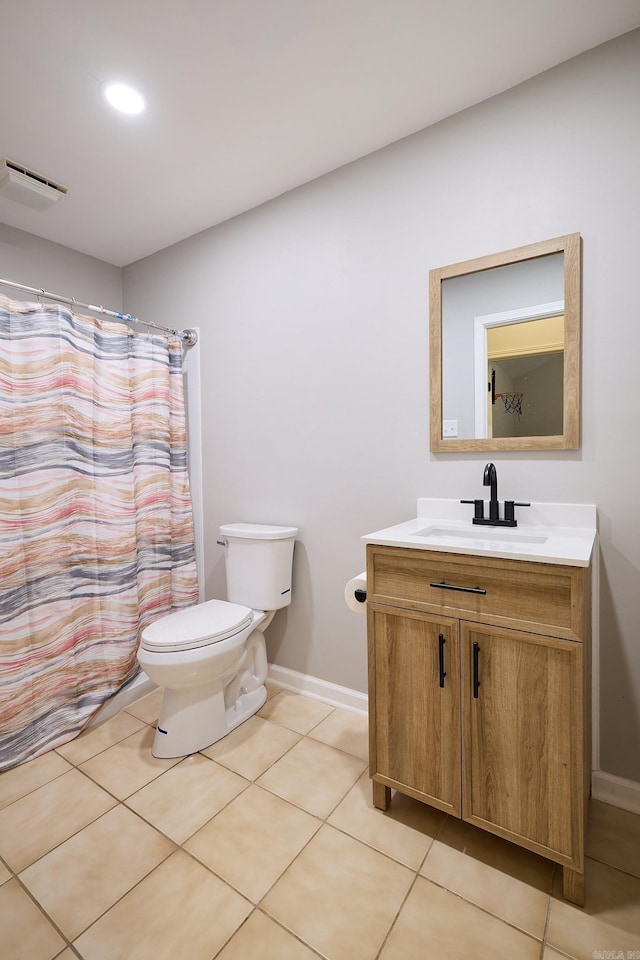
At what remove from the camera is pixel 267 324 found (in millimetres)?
2297

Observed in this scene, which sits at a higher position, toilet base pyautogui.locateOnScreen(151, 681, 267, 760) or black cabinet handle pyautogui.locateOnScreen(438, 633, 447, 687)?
black cabinet handle pyautogui.locateOnScreen(438, 633, 447, 687)

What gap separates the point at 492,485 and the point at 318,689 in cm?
130

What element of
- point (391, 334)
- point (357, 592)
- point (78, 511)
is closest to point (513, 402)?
point (391, 334)

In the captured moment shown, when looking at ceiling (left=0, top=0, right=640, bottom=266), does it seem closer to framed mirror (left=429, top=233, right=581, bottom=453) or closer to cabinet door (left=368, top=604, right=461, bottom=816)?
framed mirror (left=429, top=233, right=581, bottom=453)

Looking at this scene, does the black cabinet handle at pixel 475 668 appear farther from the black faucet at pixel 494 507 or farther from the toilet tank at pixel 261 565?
the toilet tank at pixel 261 565

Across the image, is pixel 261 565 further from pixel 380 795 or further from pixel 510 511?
pixel 510 511

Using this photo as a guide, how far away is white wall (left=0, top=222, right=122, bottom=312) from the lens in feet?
8.10

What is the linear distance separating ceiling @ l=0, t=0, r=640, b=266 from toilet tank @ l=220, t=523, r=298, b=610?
5.40 feet

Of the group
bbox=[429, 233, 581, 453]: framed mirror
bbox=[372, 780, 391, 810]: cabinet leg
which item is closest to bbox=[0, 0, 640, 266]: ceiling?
bbox=[429, 233, 581, 453]: framed mirror

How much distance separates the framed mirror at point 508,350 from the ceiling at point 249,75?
598 millimetres

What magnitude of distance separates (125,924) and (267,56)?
2.53 metres

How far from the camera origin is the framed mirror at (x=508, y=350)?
1524 millimetres

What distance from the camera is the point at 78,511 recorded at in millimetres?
2051

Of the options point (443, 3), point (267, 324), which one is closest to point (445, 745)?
point (267, 324)
